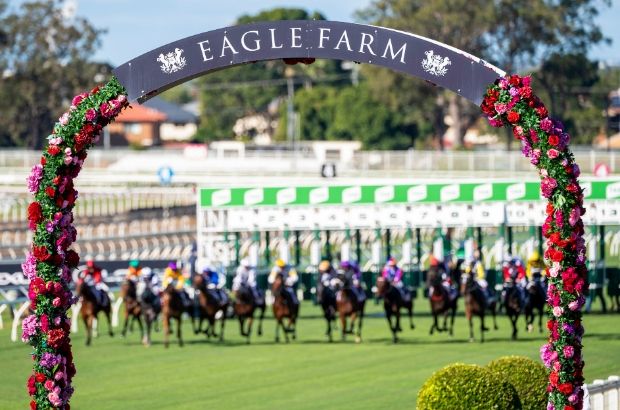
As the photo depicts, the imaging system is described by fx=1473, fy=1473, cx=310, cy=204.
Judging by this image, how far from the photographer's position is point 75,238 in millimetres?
12477

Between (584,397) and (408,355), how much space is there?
36.0 ft

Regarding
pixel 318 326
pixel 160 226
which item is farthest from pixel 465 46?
pixel 318 326

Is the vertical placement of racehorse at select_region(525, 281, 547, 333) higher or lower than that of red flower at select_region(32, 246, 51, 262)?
lower

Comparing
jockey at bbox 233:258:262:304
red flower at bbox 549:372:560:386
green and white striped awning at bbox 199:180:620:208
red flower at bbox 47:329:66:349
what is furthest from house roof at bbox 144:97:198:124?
red flower at bbox 549:372:560:386

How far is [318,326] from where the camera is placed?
28.5m

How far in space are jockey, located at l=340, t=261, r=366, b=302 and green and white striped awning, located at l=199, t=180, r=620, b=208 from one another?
207 inches

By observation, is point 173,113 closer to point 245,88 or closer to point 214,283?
point 245,88

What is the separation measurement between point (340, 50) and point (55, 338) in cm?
338

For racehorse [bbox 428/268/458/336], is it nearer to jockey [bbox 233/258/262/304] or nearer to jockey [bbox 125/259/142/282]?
jockey [bbox 233/258/262/304]

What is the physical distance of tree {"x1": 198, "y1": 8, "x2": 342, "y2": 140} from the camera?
102375mm

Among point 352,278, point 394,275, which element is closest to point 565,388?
point 352,278

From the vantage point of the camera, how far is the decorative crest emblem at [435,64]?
1188cm

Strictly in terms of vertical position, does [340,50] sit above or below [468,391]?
above

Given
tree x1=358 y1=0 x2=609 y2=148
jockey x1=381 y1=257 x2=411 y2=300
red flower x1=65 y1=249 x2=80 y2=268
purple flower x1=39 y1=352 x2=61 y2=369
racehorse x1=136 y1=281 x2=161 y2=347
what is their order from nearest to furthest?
purple flower x1=39 y1=352 x2=61 y2=369 < red flower x1=65 y1=249 x2=80 y2=268 < racehorse x1=136 y1=281 x2=161 y2=347 < jockey x1=381 y1=257 x2=411 y2=300 < tree x1=358 y1=0 x2=609 y2=148
